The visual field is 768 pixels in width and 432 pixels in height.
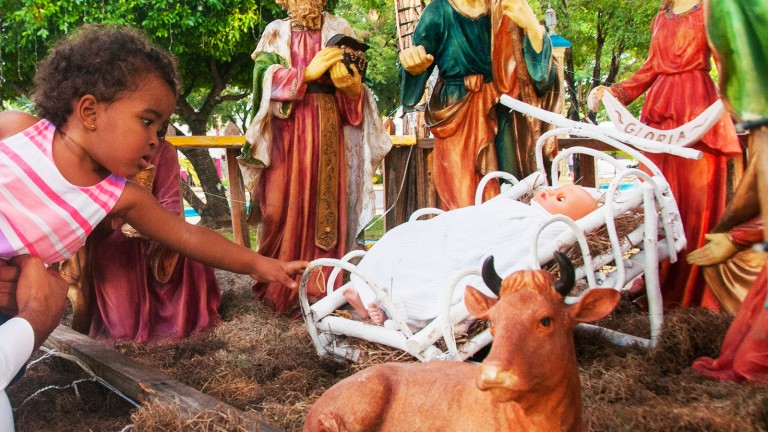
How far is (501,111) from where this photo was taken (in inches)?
178

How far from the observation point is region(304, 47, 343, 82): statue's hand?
450cm

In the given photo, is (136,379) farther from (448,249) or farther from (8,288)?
(448,249)

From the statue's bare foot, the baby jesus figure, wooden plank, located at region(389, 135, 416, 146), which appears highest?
wooden plank, located at region(389, 135, 416, 146)

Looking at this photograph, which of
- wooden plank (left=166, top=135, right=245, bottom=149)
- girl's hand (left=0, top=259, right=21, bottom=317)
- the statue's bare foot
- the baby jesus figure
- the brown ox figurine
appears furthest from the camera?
wooden plank (left=166, top=135, right=245, bottom=149)

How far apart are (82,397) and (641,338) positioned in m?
2.58

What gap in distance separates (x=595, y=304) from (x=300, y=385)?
1.83 meters

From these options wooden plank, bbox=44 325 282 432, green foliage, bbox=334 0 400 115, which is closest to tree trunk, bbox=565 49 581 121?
green foliage, bbox=334 0 400 115

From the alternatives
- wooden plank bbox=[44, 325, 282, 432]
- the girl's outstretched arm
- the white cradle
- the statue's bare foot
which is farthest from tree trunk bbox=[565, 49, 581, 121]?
the girl's outstretched arm

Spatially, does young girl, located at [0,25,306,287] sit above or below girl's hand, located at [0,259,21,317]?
above

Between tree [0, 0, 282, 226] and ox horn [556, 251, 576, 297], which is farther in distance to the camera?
tree [0, 0, 282, 226]

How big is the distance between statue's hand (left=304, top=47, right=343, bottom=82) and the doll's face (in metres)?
1.85

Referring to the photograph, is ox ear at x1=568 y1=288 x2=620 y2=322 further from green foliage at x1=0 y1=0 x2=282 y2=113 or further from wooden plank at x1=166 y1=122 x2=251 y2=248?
green foliage at x1=0 y1=0 x2=282 y2=113

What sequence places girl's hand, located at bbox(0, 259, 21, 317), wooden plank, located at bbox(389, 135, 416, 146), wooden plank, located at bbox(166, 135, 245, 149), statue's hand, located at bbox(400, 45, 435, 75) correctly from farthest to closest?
wooden plank, located at bbox(389, 135, 416, 146) → wooden plank, located at bbox(166, 135, 245, 149) → statue's hand, located at bbox(400, 45, 435, 75) → girl's hand, located at bbox(0, 259, 21, 317)

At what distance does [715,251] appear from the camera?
3.36m
